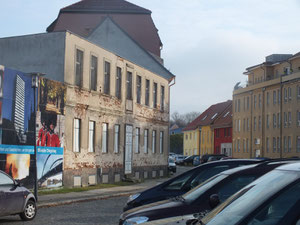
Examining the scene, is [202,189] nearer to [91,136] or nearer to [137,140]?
[91,136]

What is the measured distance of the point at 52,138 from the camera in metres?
27.0

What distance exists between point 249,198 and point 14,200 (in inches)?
403

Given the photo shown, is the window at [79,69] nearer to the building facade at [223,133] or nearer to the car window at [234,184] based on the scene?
the car window at [234,184]

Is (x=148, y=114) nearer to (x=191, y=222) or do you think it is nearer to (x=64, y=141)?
(x=64, y=141)

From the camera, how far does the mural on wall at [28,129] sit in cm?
2269

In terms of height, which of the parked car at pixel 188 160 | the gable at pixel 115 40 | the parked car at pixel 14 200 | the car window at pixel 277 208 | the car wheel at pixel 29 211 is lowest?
the parked car at pixel 188 160

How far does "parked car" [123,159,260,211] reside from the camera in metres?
11.4

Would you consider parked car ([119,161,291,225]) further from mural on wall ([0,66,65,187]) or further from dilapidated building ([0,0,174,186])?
dilapidated building ([0,0,174,186])

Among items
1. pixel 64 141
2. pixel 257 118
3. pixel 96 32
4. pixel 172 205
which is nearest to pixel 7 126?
pixel 64 141

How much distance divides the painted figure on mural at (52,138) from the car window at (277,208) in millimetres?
22663

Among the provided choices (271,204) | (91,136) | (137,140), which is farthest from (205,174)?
(137,140)

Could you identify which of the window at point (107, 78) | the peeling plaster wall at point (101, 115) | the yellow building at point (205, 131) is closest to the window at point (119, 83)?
the peeling plaster wall at point (101, 115)

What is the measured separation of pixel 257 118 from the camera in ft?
272

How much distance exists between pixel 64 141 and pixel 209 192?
802 inches
